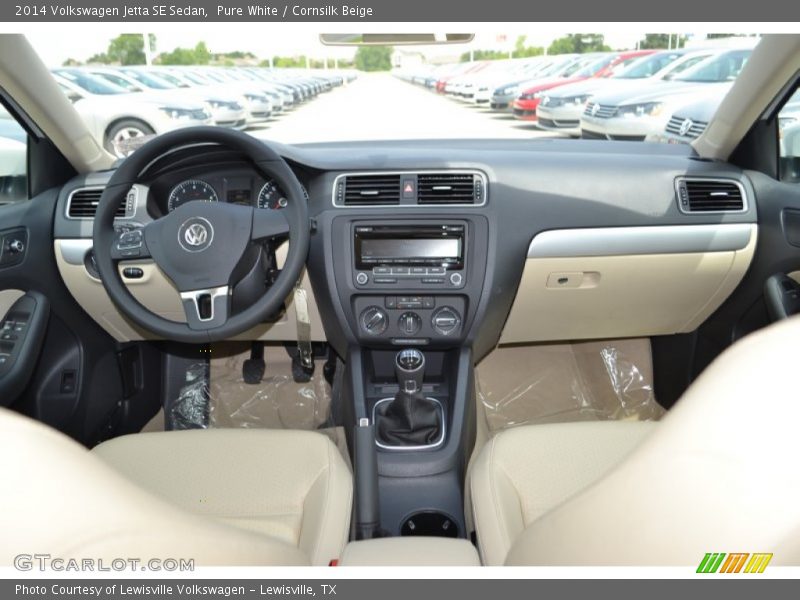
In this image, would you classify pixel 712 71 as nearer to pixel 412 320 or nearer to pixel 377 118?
pixel 377 118

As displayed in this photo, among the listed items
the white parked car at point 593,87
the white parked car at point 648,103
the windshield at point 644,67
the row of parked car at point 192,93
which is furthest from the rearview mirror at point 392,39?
the windshield at point 644,67

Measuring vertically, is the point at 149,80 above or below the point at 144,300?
above

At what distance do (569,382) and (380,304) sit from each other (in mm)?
1273

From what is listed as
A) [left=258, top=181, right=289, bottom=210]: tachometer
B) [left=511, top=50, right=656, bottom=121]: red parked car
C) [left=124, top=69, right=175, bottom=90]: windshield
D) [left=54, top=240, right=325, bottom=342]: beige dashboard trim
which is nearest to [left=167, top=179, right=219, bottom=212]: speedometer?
[left=258, top=181, right=289, bottom=210]: tachometer

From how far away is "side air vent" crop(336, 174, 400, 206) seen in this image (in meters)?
2.40

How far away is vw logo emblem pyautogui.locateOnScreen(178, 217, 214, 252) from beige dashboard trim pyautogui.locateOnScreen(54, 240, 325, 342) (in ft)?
1.58

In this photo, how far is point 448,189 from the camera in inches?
94.3

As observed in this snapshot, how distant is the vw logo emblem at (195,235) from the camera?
6.35 ft

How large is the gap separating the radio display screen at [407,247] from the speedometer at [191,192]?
0.52m

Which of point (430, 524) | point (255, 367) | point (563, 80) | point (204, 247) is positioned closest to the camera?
point (204, 247)

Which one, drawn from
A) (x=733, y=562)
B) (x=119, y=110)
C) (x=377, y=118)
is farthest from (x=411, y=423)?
(x=119, y=110)

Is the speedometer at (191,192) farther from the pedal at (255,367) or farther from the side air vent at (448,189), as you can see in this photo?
the pedal at (255,367)

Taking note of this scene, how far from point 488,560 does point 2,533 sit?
3.50 feet

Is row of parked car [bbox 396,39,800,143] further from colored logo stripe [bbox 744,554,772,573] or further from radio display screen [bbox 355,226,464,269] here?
colored logo stripe [bbox 744,554,772,573]
